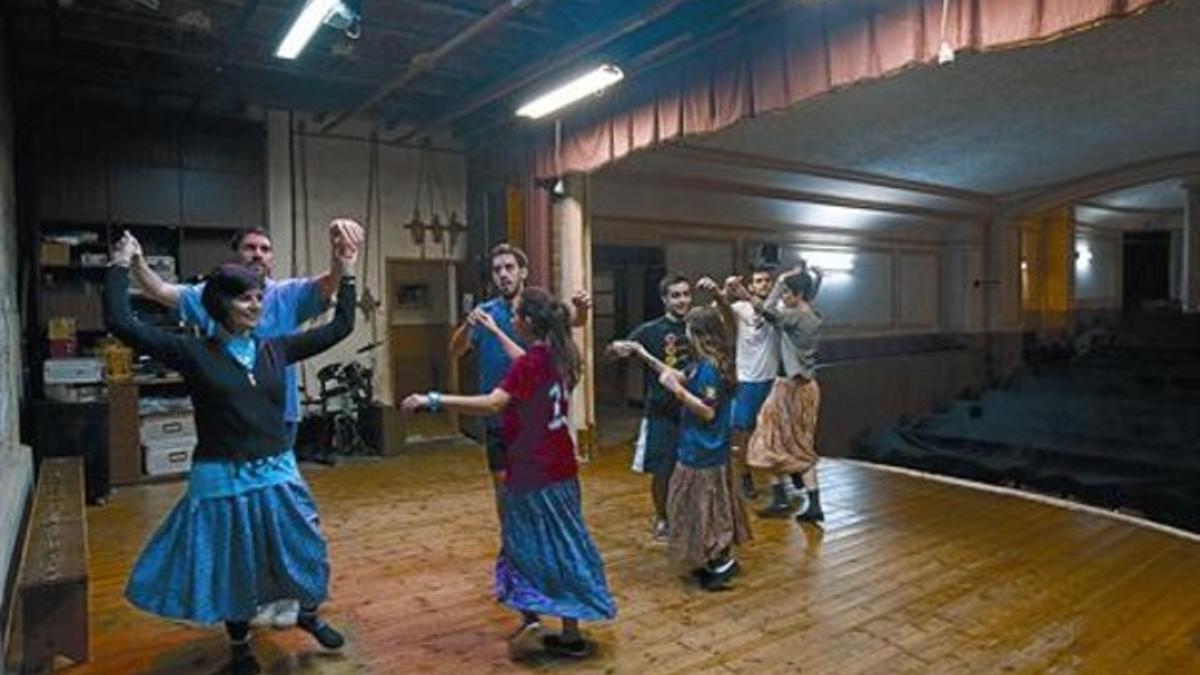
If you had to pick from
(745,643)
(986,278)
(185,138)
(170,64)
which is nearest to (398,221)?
(185,138)

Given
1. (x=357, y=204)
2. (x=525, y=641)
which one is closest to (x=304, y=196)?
(x=357, y=204)

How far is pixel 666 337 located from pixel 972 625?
1.86m

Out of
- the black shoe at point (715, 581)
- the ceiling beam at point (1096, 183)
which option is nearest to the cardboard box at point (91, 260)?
the black shoe at point (715, 581)

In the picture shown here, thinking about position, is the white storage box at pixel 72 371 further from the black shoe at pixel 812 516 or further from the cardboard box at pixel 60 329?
the black shoe at pixel 812 516

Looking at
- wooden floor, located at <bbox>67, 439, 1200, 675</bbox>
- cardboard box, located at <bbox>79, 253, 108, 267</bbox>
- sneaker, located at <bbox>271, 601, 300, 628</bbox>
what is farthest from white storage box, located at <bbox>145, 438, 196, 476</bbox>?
sneaker, located at <bbox>271, 601, 300, 628</bbox>

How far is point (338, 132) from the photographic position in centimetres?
751

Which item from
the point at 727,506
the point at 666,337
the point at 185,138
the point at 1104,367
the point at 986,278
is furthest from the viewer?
the point at 986,278

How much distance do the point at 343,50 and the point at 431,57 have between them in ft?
2.09

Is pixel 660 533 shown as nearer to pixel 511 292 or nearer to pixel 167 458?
pixel 511 292

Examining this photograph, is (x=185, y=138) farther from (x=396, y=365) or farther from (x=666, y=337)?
(x=666, y=337)

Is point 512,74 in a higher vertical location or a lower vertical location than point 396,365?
higher

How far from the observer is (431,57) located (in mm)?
5285

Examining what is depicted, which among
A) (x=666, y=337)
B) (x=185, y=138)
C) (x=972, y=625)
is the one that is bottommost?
(x=972, y=625)

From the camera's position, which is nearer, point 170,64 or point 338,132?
point 170,64
